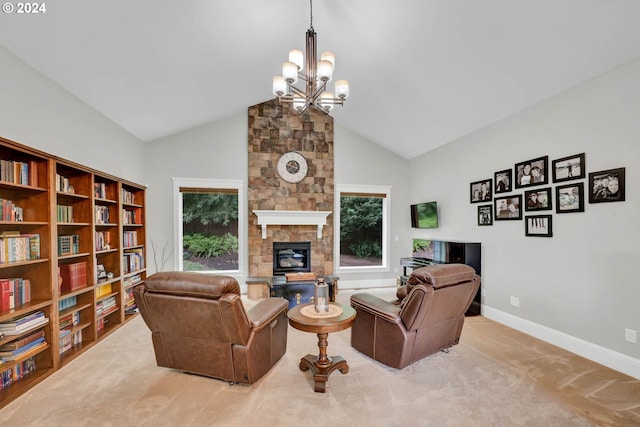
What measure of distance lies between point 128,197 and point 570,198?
591 centimetres

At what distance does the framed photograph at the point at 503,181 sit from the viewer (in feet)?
12.9

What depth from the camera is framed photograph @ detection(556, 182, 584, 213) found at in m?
3.06

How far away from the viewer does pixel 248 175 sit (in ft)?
18.9

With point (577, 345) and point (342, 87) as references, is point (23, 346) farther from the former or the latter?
point (577, 345)

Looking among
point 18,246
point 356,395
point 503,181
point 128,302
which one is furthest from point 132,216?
point 503,181

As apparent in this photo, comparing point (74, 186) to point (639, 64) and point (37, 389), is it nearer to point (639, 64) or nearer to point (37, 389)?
point (37, 389)

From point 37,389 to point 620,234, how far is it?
534 cm

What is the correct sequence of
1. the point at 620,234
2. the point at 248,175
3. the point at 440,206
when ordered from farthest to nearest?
the point at 248,175 < the point at 440,206 < the point at 620,234

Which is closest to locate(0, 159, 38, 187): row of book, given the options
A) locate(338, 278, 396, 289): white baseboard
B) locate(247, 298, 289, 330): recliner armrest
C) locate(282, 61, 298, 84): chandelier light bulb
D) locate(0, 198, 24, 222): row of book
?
locate(0, 198, 24, 222): row of book

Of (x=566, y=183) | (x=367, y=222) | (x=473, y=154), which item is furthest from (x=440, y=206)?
(x=566, y=183)

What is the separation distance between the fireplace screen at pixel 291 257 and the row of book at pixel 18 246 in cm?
357

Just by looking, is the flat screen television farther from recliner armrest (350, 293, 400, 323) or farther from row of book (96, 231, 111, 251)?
row of book (96, 231, 111, 251)

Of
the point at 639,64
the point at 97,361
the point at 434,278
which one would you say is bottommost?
the point at 97,361

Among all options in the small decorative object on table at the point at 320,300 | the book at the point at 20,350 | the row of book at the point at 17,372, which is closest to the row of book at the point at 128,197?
the book at the point at 20,350
